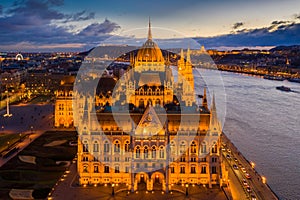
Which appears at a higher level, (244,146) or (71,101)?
(71,101)

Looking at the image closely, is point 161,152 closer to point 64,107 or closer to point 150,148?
point 150,148

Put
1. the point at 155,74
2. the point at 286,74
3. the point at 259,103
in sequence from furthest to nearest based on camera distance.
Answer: the point at 286,74, the point at 259,103, the point at 155,74

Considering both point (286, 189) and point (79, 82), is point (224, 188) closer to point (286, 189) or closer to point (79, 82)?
point (286, 189)

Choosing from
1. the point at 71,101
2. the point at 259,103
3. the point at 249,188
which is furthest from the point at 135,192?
the point at 259,103

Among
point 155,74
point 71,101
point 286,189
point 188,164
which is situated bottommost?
point 286,189

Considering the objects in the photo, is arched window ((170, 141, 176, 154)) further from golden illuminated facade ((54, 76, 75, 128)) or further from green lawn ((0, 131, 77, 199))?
golden illuminated facade ((54, 76, 75, 128))

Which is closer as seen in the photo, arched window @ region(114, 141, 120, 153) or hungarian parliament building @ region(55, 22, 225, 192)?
hungarian parliament building @ region(55, 22, 225, 192)

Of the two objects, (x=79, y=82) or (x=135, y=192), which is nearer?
(x=135, y=192)

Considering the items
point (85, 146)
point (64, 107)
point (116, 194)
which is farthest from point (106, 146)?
point (64, 107)

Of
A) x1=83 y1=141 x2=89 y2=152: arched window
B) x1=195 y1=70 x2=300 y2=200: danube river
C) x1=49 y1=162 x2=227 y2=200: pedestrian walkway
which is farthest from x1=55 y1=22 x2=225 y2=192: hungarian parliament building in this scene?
x1=195 y1=70 x2=300 y2=200: danube river
